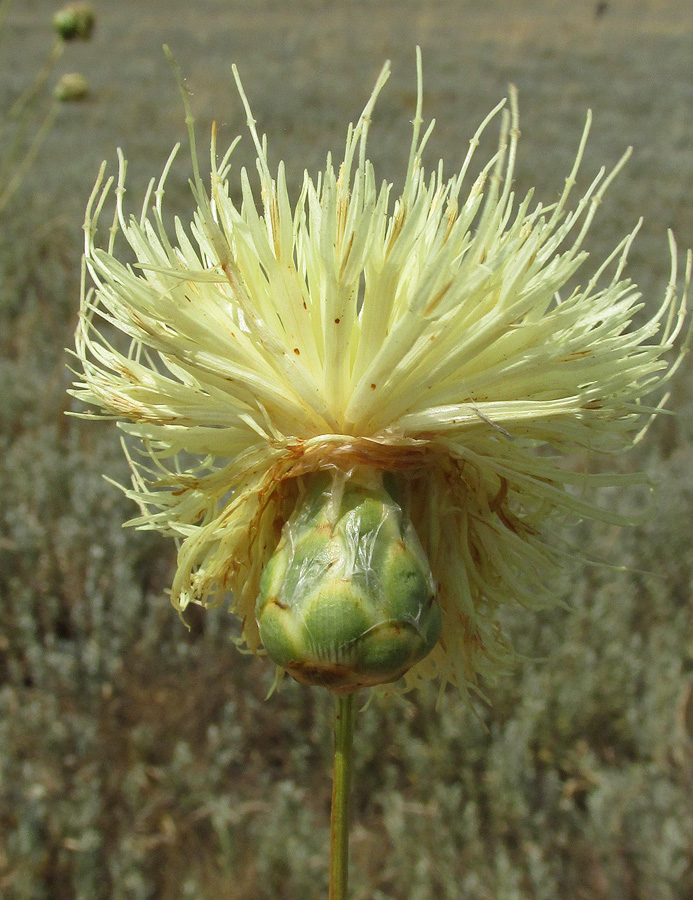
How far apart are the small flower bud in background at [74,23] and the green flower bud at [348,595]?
2986 mm

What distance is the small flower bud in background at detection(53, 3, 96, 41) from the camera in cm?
329

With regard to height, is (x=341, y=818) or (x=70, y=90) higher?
(x=70, y=90)

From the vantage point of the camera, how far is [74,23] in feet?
10.9

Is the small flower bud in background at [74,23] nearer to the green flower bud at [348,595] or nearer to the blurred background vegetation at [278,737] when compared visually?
the blurred background vegetation at [278,737]

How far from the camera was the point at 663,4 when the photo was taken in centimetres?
2395

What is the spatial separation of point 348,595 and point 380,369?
29 centimetres

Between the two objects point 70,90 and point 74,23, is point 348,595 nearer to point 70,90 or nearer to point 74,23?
point 70,90

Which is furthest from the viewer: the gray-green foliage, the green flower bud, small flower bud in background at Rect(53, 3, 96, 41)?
small flower bud in background at Rect(53, 3, 96, 41)

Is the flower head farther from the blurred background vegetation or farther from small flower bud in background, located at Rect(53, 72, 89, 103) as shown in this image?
small flower bud in background, located at Rect(53, 72, 89, 103)

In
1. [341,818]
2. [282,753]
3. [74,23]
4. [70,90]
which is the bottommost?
[282,753]

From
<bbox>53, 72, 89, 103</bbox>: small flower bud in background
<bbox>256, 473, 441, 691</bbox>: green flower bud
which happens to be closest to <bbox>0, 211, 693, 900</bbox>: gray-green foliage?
<bbox>53, 72, 89, 103</bbox>: small flower bud in background

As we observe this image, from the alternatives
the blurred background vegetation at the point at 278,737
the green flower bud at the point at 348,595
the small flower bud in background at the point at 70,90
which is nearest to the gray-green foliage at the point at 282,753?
the blurred background vegetation at the point at 278,737

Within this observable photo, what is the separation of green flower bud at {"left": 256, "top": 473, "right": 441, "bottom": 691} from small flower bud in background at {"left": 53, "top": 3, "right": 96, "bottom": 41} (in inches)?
118

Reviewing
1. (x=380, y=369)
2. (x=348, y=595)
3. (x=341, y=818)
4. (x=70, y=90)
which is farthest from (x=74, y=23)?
(x=341, y=818)
